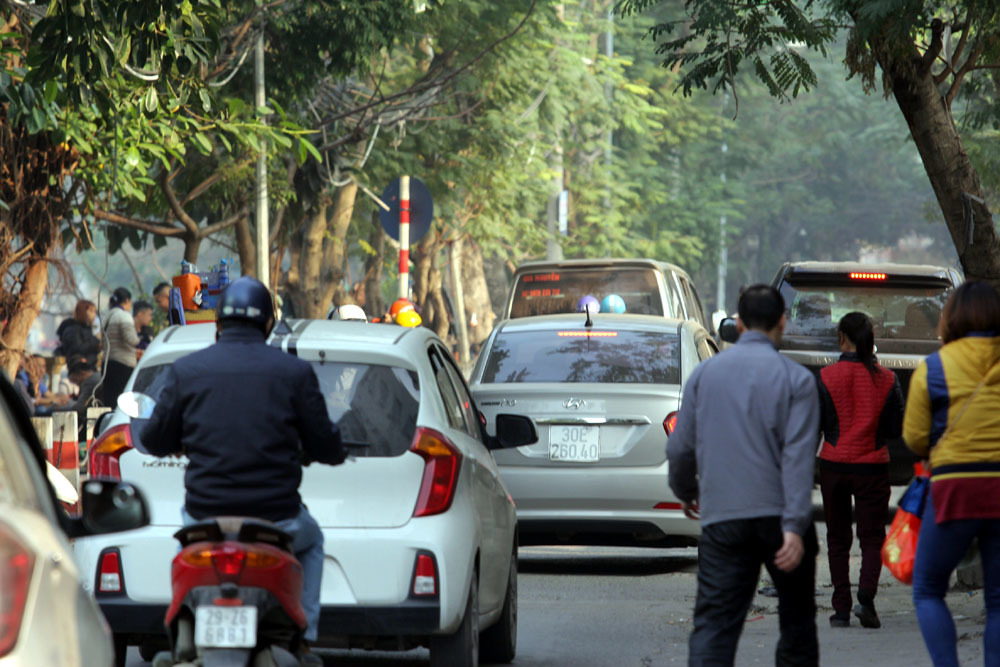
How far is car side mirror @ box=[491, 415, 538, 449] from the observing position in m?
7.31

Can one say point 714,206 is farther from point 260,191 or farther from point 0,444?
point 0,444

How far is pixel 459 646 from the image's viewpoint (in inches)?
257

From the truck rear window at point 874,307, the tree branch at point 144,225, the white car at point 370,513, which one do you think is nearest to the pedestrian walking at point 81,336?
the tree branch at point 144,225

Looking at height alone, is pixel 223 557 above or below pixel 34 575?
below

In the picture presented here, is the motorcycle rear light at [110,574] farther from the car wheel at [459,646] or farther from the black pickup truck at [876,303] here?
the black pickup truck at [876,303]

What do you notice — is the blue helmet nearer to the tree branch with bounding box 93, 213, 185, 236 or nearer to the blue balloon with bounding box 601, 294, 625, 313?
the blue balloon with bounding box 601, 294, 625, 313

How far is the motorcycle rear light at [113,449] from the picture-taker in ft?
21.4

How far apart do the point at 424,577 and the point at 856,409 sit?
11.0 feet

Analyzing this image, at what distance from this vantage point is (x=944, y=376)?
6020 millimetres

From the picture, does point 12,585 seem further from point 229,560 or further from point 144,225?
point 144,225

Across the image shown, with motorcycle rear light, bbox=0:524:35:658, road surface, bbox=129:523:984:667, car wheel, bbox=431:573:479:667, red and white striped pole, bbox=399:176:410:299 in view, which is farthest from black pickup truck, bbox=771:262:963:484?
motorcycle rear light, bbox=0:524:35:658

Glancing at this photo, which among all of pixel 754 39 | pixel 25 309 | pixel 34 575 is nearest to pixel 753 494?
pixel 34 575

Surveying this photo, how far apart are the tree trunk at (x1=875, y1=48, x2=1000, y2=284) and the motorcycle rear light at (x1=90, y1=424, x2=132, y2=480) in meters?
4.95

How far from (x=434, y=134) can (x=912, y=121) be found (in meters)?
16.8
